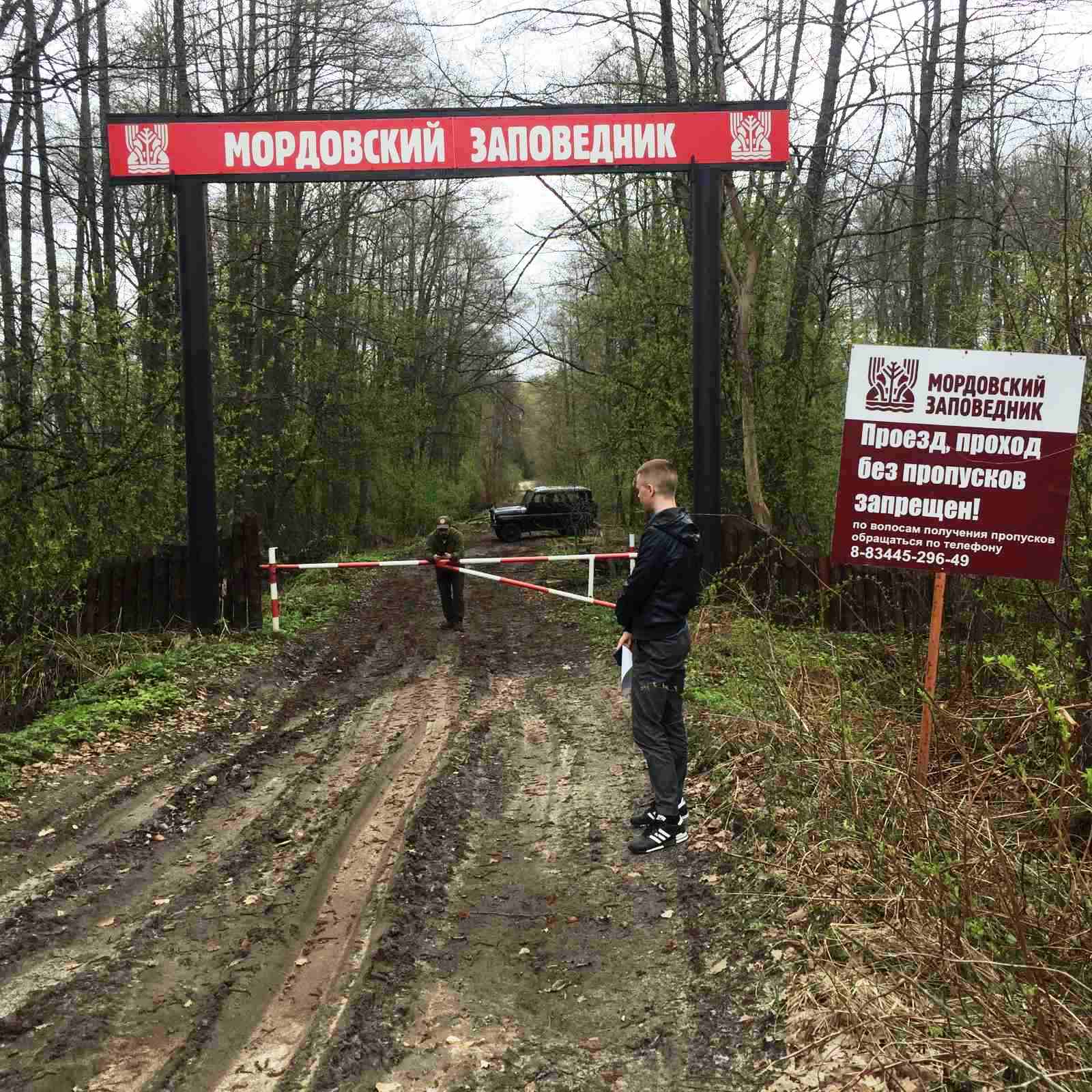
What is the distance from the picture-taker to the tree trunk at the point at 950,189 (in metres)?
14.7

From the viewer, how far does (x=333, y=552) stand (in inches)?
1039

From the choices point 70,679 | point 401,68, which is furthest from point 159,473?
point 401,68

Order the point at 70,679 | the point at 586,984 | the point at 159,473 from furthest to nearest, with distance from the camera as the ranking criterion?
the point at 159,473
the point at 70,679
the point at 586,984

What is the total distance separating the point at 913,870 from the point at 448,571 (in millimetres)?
9991

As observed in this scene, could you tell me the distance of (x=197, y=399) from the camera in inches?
431

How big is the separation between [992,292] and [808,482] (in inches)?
345

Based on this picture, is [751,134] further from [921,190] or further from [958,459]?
[921,190]

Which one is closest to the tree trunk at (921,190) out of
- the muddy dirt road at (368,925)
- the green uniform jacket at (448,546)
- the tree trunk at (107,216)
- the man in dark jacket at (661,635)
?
the green uniform jacket at (448,546)

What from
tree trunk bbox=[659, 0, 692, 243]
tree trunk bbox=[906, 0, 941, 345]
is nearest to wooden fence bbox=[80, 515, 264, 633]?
tree trunk bbox=[659, 0, 692, 243]

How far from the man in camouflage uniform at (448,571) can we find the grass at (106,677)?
7.10 feet

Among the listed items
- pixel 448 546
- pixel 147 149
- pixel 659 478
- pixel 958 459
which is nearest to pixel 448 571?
pixel 448 546

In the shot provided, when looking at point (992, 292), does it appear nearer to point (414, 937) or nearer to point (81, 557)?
point (414, 937)

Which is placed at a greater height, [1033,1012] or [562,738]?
[1033,1012]

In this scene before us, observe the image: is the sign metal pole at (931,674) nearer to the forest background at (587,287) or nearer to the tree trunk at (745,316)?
the forest background at (587,287)
